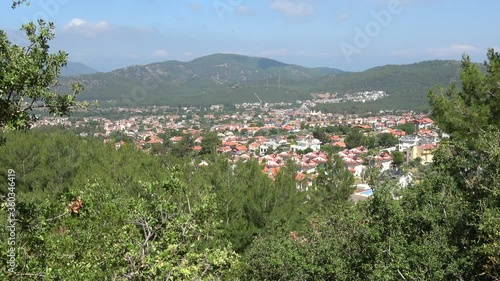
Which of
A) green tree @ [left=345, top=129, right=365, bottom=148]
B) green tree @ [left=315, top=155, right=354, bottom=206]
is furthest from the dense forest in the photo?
green tree @ [left=345, top=129, right=365, bottom=148]

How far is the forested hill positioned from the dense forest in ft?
318

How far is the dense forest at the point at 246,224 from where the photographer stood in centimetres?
336

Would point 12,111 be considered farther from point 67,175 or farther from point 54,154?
point 54,154

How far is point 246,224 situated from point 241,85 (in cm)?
12651

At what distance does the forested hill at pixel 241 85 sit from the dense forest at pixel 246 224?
9685 cm

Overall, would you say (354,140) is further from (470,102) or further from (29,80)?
(29,80)

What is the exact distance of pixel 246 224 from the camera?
36.3 ft

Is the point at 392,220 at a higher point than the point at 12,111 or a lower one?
lower

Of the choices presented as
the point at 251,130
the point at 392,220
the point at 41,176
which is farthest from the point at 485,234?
the point at 251,130

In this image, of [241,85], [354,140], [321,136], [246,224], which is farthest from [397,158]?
[241,85]

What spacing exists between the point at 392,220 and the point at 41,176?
12.9 meters

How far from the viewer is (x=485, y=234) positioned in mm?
4664

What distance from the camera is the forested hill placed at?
110438mm

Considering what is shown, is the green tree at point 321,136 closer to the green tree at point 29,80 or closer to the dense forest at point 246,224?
the dense forest at point 246,224
